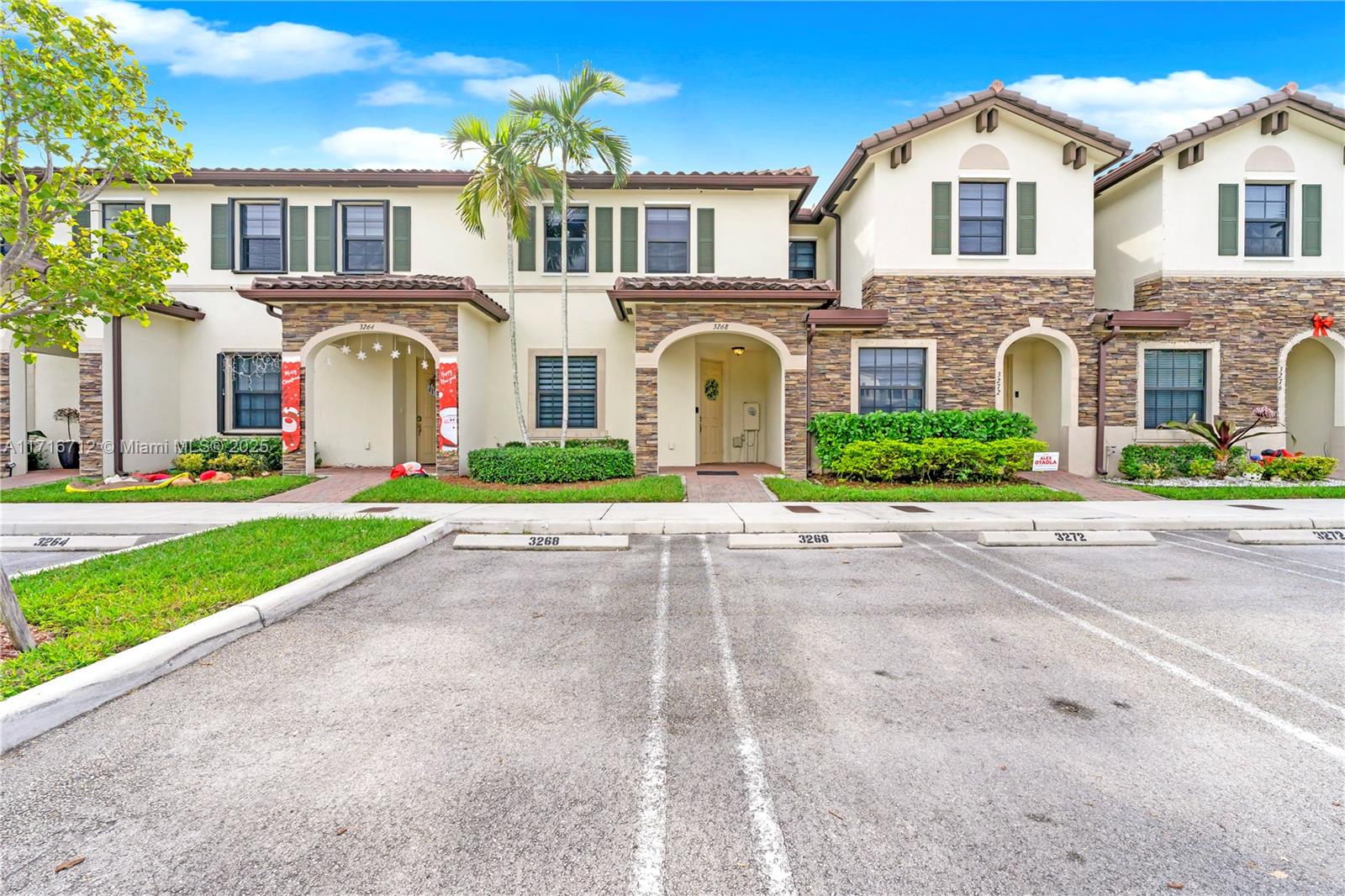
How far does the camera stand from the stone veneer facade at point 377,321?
13.4m

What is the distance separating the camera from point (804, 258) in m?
18.6

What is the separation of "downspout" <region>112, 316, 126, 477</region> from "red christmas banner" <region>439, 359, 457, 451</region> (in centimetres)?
702

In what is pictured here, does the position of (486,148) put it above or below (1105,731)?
above

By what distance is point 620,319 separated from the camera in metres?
15.6

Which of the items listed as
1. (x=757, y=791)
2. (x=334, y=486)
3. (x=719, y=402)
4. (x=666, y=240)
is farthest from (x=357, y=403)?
(x=757, y=791)

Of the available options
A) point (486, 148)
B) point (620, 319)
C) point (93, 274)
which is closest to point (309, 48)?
point (486, 148)

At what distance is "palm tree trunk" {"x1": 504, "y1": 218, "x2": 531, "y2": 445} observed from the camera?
14180 millimetres

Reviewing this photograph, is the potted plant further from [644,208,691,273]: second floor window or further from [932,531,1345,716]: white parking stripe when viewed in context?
[932,531,1345,716]: white parking stripe

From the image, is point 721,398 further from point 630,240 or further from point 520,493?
point 520,493

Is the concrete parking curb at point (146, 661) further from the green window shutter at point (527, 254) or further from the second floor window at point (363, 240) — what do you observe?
the second floor window at point (363, 240)

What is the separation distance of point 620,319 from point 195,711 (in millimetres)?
12998

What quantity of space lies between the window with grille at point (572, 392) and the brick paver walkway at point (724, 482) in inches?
94.3

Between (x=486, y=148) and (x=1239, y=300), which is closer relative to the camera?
(x=486, y=148)

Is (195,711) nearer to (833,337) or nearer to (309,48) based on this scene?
(833,337)
